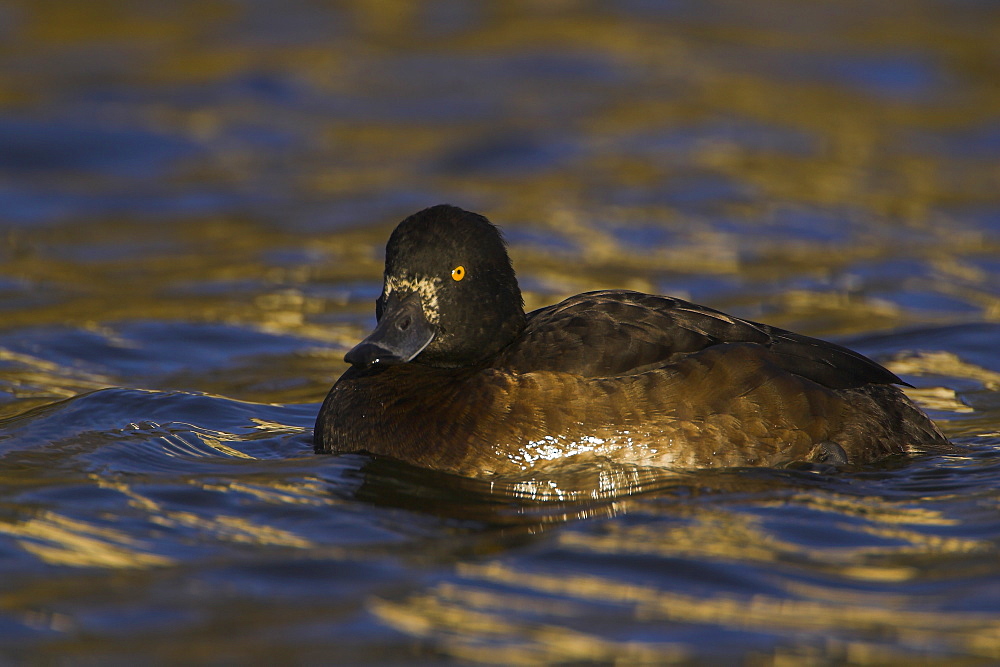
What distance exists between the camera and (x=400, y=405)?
568cm

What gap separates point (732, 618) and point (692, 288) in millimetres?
5252

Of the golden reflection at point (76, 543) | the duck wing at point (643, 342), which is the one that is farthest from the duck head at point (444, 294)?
the golden reflection at point (76, 543)

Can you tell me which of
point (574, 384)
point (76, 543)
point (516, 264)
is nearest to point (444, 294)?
point (574, 384)

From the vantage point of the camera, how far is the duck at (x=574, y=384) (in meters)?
5.38

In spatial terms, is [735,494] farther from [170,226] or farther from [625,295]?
[170,226]

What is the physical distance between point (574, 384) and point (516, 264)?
14.9 ft

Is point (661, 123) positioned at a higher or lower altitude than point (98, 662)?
higher

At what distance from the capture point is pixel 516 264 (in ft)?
32.4

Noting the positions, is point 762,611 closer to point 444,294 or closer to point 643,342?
point 643,342

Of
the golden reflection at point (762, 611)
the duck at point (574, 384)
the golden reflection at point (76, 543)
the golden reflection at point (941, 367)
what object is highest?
the golden reflection at point (941, 367)

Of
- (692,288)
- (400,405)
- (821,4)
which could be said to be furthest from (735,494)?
(821,4)

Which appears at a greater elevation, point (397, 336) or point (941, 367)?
point (941, 367)

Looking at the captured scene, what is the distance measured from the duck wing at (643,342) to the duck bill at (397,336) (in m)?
0.34

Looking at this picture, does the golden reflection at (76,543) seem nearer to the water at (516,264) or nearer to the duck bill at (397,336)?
the water at (516,264)
